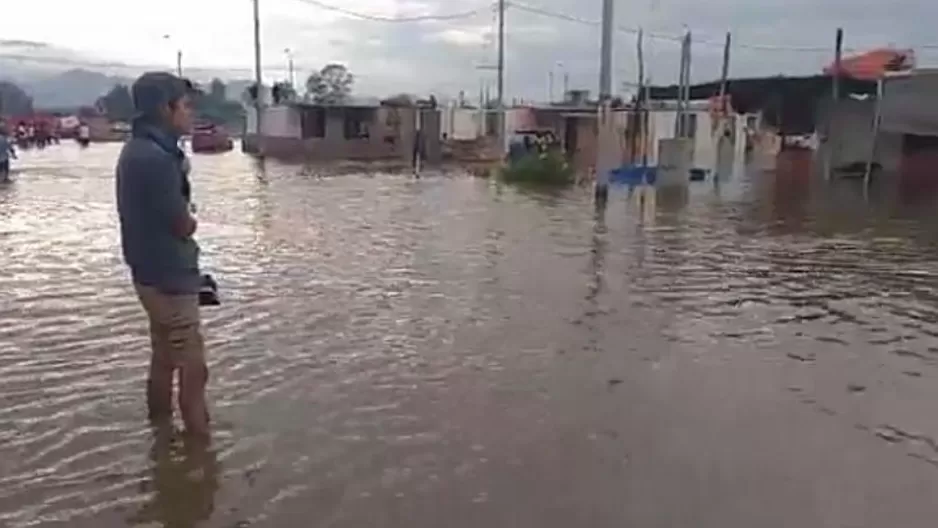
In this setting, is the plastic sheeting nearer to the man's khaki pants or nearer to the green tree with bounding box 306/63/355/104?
the man's khaki pants

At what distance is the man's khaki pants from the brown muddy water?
235 mm

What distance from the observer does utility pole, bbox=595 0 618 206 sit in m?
21.3

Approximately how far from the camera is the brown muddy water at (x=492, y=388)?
4.87 m

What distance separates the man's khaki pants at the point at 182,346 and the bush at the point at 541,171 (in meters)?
20.8

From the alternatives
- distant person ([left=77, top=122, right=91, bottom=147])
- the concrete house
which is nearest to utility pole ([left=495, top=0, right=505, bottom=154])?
the concrete house

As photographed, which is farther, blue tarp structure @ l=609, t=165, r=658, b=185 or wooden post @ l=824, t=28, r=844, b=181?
wooden post @ l=824, t=28, r=844, b=181

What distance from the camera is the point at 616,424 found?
6.03m

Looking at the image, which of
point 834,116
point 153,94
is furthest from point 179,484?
point 834,116

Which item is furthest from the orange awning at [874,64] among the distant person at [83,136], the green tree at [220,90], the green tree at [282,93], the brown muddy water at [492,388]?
the green tree at [220,90]

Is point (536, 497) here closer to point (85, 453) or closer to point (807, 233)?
point (85, 453)

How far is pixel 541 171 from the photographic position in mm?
26562

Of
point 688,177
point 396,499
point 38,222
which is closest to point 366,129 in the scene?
point 688,177

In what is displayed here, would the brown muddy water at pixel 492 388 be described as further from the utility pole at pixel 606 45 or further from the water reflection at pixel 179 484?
the utility pole at pixel 606 45

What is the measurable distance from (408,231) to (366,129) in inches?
1382
